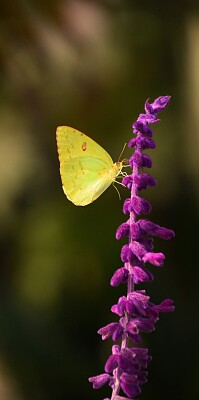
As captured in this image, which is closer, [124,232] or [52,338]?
[124,232]

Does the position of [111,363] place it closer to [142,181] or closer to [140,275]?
[140,275]

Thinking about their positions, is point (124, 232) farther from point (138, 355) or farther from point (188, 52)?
point (188, 52)

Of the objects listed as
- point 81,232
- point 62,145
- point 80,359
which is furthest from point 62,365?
point 62,145

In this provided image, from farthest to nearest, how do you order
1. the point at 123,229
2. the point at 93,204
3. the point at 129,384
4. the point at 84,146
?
1. the point at 93,204
2. the point at 84,146
3. the point at 123,229
4. the point at 129,384

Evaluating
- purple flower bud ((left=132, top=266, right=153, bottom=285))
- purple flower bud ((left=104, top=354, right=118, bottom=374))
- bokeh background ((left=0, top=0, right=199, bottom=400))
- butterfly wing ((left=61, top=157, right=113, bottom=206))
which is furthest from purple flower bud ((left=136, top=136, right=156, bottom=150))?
bokeh background ((left=0, top=0, right=199, bottom=400))

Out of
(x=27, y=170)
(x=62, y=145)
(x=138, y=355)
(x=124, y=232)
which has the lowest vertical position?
(x=138, y=355)

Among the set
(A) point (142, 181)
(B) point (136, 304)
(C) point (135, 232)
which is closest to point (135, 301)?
(B) point (136, 304)

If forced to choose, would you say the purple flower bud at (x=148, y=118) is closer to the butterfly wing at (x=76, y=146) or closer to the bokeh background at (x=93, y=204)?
the butterfly wing at (x=76, y=146)
